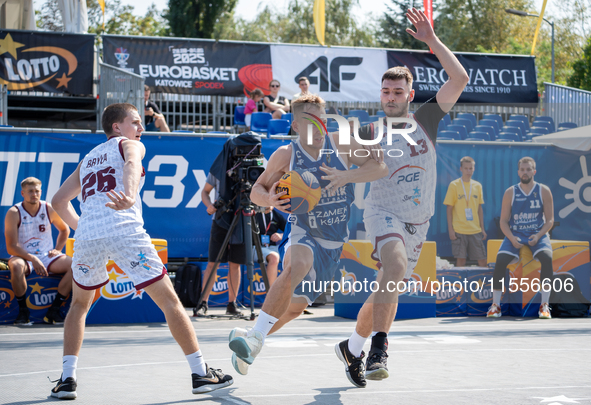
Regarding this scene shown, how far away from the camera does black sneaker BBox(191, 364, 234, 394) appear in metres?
4.33

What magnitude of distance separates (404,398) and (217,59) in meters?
12.4

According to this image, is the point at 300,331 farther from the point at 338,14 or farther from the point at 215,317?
the point at 338,14

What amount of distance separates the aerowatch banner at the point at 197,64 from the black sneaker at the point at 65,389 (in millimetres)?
11678

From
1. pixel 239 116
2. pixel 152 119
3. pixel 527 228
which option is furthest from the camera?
pixel 239 116

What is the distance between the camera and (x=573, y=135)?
11.0 metres

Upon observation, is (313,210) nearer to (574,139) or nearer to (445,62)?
(445,62)

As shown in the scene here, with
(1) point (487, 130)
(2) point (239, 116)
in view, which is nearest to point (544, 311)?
(1) point (487, 130)

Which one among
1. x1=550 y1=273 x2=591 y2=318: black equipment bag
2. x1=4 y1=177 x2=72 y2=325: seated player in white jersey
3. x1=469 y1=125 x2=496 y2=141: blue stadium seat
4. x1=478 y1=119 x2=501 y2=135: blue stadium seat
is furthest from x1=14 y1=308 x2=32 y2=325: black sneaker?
x1=478 y1=119 x2=501 y2=135: blue stadium seat

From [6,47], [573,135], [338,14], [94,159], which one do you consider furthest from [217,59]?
[338,14]

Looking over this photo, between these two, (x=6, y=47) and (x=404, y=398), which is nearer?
(x=404, y=398)

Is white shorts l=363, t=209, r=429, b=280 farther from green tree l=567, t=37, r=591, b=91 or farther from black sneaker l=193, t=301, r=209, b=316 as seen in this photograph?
green tree l=567, t=37, r=591, b=91

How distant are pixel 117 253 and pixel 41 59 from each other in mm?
10440

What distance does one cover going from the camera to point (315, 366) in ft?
18.0

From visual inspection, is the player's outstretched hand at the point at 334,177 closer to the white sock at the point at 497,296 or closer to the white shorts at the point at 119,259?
the white shorts at the point at 119,259
